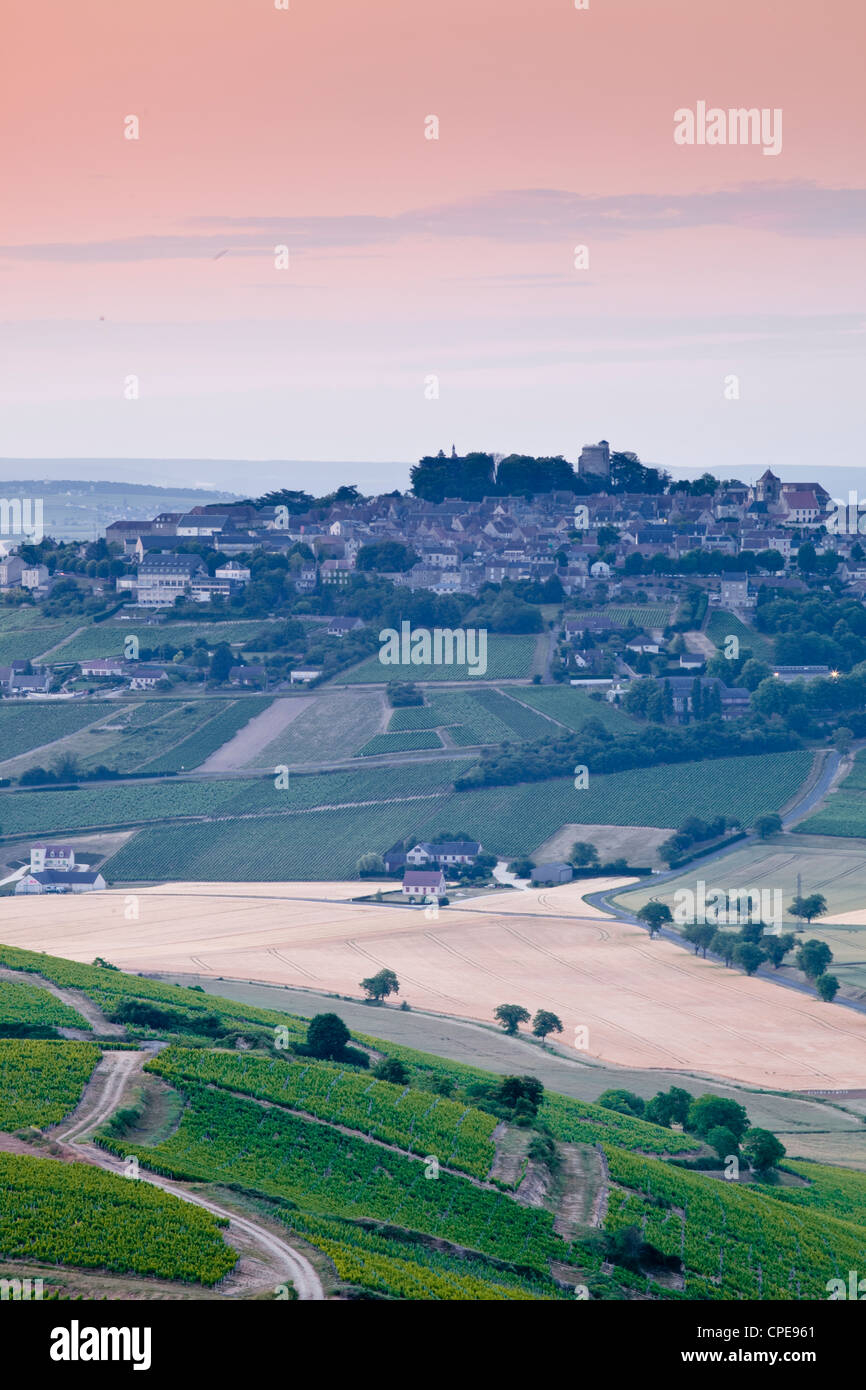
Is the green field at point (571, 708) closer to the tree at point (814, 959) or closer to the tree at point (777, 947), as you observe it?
the tree at point (777, 947)

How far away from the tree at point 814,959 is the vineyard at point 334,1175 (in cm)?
2453

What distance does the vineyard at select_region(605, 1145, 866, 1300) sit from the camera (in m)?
23.2

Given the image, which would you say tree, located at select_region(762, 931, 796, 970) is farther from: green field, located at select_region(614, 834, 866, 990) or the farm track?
the farm track

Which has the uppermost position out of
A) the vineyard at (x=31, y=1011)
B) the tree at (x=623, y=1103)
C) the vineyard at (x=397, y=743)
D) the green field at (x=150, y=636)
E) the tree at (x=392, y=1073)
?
the green field at (x=150, y=636)

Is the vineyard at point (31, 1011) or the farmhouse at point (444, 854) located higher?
the vineyard at point (31, 1011)

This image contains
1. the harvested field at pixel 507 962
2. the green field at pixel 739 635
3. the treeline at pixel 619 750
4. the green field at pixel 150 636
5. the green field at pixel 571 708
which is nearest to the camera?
the harvested field at pixel 507 962

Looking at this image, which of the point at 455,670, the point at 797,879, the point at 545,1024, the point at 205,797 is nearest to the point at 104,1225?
the point at 545,1024

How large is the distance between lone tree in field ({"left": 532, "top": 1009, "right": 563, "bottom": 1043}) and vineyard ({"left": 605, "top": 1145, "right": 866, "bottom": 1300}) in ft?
43.9

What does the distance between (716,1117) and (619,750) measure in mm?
44487

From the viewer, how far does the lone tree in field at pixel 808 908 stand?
2140 inches

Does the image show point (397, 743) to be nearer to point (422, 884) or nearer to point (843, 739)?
point (422, 884)

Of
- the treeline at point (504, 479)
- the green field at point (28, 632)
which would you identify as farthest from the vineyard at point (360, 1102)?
the treeline at point (504, 479)
